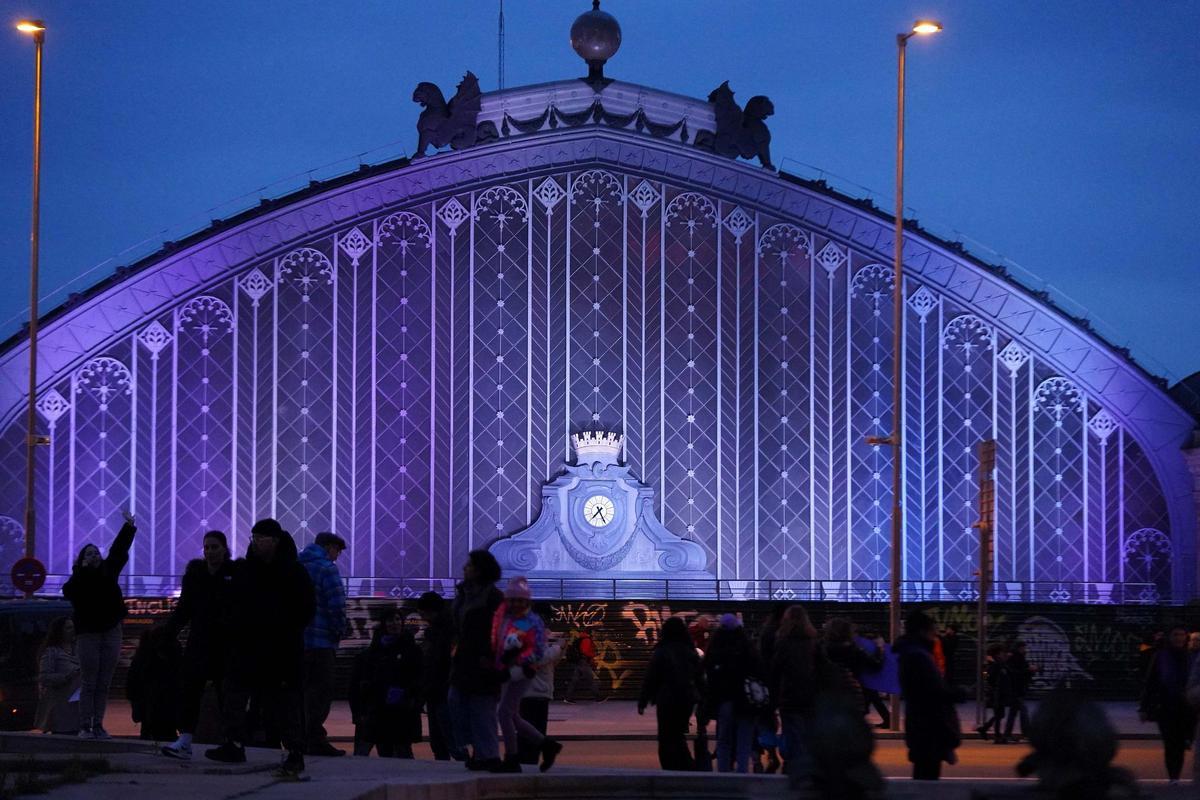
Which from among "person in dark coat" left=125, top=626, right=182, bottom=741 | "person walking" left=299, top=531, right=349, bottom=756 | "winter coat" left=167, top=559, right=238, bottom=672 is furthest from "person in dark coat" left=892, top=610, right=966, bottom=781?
"person in dark coat" left=125, top=626, right=182, bottom=741

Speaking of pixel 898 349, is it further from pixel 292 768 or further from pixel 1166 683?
pixel 292 768

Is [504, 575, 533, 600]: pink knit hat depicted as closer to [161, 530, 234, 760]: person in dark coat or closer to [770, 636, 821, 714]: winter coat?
[161, 530, 234, 760]: person in dark coat

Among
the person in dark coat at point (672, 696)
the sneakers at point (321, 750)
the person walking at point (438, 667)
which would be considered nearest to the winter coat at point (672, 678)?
the person in dark coat at point (672, 696)

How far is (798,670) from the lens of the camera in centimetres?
1645

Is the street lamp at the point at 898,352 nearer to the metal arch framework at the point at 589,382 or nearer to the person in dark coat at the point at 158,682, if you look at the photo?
the metal arch framework at the point at 589,382

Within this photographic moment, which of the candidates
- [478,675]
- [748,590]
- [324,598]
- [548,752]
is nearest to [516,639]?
[478,675]

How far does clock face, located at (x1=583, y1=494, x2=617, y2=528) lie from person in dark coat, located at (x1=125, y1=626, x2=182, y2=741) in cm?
1932

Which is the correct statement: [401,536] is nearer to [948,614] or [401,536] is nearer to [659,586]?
[659,586]

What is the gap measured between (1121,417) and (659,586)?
429 inches

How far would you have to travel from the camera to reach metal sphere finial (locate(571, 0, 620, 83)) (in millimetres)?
43125

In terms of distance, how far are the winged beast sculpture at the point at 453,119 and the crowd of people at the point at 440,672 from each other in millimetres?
22412

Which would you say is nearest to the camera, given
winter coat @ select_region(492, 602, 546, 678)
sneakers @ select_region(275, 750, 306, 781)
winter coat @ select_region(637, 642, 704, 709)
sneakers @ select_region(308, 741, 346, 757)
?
sneakers @ select_region(275, 750, 306, 781)

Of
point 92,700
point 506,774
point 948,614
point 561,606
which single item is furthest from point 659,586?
point 506,774

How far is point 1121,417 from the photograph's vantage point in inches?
1645
